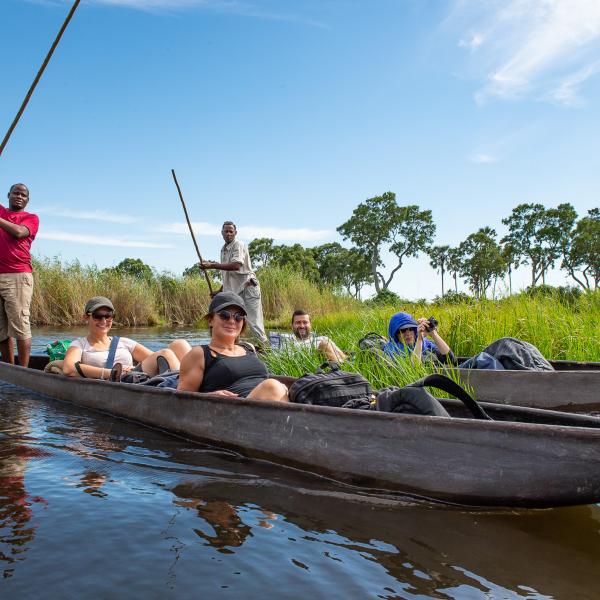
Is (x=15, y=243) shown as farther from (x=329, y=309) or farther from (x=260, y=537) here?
(x=329, y=309)

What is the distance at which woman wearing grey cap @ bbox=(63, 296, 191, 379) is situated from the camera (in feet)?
19.3

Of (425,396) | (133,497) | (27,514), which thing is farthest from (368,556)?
(27,514)

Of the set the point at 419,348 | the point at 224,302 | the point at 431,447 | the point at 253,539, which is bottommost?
the point at 253,539

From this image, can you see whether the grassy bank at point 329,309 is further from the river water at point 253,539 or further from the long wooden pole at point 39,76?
the long wooden pole at point 39,76

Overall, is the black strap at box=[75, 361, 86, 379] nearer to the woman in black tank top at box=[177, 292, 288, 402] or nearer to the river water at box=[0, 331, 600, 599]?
the woman in black tank top at box=[177, 292, 288, 402]

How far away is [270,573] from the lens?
8.50ft

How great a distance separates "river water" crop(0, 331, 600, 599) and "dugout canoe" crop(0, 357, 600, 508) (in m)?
0.14

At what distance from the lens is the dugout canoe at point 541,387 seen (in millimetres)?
6094

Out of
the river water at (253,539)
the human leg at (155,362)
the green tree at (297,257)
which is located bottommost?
the river water at (253,539)

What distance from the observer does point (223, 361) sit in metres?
4.61

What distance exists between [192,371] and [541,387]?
3609 mm

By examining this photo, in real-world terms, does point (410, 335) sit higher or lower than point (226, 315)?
lower

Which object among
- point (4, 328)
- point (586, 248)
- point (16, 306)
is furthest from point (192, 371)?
point (586, 248)

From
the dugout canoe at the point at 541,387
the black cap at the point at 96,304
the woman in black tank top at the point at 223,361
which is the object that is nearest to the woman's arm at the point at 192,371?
the woman in black tank top at the point at 223,361
